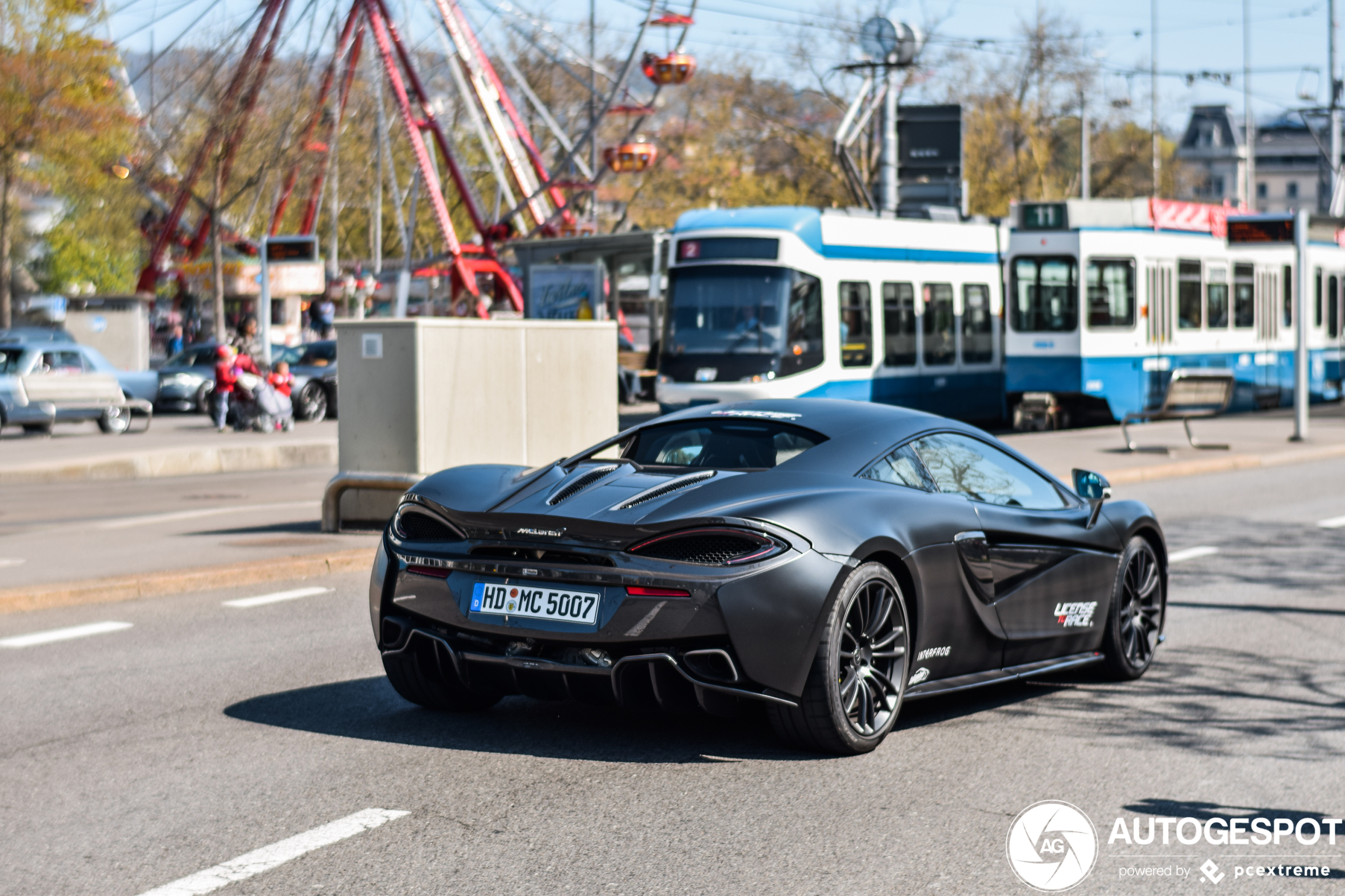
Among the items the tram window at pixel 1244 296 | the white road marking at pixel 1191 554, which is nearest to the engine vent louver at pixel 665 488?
the white road marking at pixel 1191 554

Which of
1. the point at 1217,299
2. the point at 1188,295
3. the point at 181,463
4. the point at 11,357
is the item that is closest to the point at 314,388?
the point at 11,357

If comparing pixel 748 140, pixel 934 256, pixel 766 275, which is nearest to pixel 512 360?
pixel 766 275

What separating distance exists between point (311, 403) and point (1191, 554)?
2193 centimetres

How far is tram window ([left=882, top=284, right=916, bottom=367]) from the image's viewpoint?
25234 mm

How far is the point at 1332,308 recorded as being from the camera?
3250 centimetres

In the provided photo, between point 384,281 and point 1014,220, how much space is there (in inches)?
1791

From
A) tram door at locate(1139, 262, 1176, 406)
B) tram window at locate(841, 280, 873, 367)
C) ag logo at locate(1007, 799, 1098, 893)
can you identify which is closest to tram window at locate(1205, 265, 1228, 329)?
tram door at locate(1139, 262, 1176, 406)

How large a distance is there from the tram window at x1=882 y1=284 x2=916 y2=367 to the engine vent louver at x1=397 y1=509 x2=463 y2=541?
19.6 m

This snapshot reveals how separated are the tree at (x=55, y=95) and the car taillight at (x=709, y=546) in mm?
35887

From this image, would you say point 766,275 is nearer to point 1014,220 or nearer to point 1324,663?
point 1014,220

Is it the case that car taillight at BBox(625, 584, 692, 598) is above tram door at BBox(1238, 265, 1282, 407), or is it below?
below

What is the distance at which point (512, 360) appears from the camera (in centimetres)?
1266

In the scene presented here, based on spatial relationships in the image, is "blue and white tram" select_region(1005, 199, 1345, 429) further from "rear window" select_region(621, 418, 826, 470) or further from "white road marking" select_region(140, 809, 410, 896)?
"white road marking" select_region(140, 809, 410, 896)

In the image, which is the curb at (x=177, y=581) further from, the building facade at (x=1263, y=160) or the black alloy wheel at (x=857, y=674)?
the building facade at (x=1263, y=160)
